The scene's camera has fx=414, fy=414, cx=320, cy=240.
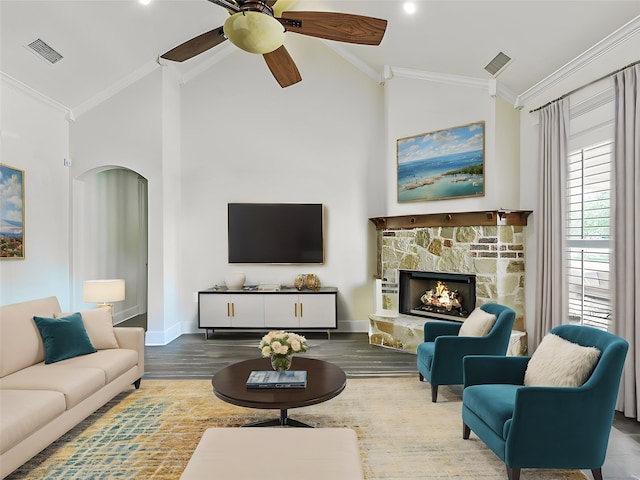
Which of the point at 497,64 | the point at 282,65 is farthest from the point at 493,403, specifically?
the point at 497,64

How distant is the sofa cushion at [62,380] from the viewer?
8.81 ft

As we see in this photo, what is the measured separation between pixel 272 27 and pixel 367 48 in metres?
3.68

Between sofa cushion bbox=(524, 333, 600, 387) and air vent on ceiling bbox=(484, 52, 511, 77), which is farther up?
air vent on ceiling bbox=(484, 52, 511, 77)

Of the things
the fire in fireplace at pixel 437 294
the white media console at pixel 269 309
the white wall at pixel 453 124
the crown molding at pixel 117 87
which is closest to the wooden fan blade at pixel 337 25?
the white wall at pixel 453 124

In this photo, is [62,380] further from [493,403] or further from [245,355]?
[493,403]

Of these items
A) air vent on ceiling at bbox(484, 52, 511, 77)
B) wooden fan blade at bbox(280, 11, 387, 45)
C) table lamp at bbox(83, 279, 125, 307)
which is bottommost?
table lamp at bbox(83, 279, 125, 307)

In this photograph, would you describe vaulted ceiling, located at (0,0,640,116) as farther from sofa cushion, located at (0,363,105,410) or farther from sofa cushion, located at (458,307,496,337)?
sofa cushion, located at (0,363,105,410)

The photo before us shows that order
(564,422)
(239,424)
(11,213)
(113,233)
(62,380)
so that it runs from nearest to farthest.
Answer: (564,422), (62,380), (239,424), (11,213), (113,233)

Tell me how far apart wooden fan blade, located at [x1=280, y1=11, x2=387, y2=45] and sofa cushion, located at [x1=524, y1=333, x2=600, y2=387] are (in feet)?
7.33

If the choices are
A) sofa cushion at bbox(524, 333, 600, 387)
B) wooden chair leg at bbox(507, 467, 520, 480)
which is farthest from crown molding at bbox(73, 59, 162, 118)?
wooden chair leg at bbox(507, 467, 520, 480)

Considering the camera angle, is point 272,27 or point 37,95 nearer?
point 272,27

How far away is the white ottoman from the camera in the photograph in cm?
171

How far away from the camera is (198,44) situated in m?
3.04

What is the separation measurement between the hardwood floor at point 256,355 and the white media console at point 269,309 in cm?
23
